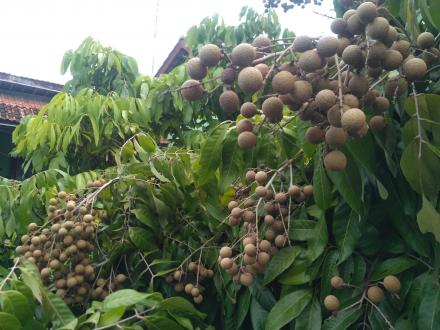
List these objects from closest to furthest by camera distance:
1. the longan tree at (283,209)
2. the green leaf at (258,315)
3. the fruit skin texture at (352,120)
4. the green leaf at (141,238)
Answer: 1. the fruit skin texture at (352,120)
2. the longan tree at (283,209)
3. the green leaf at (258,315)
4. the green leaf at (141,238)

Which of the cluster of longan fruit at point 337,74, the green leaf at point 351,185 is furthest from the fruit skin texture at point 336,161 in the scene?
the green leaf at point 351,185

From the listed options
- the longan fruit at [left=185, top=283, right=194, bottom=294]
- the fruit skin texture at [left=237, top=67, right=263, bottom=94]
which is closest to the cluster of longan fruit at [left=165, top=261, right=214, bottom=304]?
the longan fruit at [left=185, top=283, right=194, bottom=294]

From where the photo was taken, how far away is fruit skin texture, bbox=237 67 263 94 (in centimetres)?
86

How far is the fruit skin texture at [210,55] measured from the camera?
36.7 inches

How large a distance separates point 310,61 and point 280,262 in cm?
50

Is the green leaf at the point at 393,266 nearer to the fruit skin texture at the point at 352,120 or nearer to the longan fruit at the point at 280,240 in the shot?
the longan fruit at the point at 280,240

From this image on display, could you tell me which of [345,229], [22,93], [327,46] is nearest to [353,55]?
[327,46]

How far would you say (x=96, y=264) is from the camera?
4.77 ft

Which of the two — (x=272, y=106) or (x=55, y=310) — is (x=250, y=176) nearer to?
(x=272, y=106)

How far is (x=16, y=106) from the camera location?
4.98 metres

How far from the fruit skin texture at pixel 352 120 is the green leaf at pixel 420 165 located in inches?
6.1

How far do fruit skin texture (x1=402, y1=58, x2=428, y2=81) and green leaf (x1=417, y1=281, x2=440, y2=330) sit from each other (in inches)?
15.2

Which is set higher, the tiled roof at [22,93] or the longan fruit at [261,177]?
the longan fruit at [261,177]

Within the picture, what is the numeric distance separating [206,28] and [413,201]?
8.69ft
